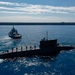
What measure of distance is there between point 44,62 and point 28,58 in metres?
10.3

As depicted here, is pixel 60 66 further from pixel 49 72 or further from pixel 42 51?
pixel 42 51

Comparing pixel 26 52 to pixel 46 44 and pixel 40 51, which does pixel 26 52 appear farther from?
pixel 46 44

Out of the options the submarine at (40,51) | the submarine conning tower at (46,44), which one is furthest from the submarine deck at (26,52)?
the submarine conning tower at (46,44)

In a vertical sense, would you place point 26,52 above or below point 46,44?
below

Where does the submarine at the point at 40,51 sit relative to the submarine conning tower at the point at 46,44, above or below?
below

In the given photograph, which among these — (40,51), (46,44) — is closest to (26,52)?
(40,51)

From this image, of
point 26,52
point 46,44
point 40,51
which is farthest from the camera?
point 46,44

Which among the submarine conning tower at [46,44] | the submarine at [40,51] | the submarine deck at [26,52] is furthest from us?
the submarine conning tower at [46,44]

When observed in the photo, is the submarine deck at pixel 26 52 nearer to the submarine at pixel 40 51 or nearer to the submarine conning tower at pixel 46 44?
the submarine at pixel 40 51

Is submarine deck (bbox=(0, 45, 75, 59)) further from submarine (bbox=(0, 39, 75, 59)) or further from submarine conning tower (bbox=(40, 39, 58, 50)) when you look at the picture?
submarine conning tower (bbox=(40, 39, 58, 50))

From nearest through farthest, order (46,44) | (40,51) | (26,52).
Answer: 1. (26,52)
2. (40,51)
3. (46,44)

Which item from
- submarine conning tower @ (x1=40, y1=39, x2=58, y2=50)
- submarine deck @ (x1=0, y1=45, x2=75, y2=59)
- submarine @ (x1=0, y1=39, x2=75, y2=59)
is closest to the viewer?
submarine deck @ (x1=0, y1=45, x2=75, y2=59)

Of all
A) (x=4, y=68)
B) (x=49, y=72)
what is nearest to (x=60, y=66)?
(x=49, y=72)

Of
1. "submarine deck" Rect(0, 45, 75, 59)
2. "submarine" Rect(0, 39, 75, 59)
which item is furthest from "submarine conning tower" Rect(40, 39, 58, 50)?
"submarine deck" Rect(0, 45, 75, 59)
